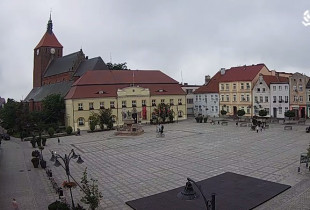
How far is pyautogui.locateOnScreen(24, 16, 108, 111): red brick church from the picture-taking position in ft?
216

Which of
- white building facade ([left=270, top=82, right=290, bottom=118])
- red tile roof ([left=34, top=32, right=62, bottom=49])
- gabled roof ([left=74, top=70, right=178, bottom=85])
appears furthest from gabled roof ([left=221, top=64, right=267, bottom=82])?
red tile roof ([left=34, top=32, right=62, bottom=49])

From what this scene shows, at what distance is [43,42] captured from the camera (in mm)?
82625

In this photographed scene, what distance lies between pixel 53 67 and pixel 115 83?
2999cm

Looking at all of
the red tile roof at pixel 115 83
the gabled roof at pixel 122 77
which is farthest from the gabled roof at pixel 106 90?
the gabled roof at pixel 122 77

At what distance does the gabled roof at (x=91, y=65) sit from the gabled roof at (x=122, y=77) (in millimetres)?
5204

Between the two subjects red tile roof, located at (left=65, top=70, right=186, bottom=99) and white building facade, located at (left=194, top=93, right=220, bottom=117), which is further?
white building facade, located at (left=194, top=93, right=220, bottom=117)

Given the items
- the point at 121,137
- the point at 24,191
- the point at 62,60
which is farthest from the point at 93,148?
the point at 62,60

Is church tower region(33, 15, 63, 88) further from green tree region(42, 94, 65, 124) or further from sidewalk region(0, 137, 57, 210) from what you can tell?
sidewalk region(0, 137, 57, 210)

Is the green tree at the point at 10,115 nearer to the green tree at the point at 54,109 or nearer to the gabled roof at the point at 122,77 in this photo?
the green tree at the point at 54,109

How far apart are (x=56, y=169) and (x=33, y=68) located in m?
72.1

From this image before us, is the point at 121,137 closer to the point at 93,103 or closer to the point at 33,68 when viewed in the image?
the point at 93,103

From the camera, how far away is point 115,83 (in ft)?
190

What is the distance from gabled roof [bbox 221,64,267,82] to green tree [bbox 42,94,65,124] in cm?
3651

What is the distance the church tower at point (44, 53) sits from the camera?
273 ft
